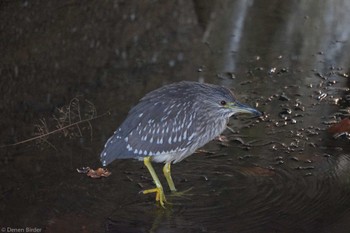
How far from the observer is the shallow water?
5574mm

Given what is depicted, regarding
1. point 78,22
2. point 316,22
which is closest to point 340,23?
point 316,22

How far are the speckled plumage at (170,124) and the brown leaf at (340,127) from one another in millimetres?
1439

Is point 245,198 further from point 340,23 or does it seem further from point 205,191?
point 340,23

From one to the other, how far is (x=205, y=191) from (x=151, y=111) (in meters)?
0.80

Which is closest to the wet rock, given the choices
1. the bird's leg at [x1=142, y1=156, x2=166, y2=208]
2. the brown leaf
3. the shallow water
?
the shallow water

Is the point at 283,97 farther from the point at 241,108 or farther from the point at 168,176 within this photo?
the point at 168,176

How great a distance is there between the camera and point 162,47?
9.38m

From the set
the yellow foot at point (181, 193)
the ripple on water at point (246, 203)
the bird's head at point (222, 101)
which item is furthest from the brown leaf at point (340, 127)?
the yellow foot at point (181, 193)

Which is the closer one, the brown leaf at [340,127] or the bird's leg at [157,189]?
the bird's leg at [157,189]

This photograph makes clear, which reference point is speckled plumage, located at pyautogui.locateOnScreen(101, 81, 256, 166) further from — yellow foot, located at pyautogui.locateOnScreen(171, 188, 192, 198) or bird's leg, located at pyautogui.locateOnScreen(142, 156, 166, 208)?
yellow foot, located at pyautogui.locateOnScreen(171, 188, 192, 198)

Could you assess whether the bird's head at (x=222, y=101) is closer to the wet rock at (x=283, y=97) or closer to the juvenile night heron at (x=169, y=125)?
the juvenile night heron at (x=169, y=125)

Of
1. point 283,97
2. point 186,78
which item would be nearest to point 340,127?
point 283,97

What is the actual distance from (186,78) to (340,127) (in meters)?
2.15

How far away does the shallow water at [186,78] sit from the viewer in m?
5.57
